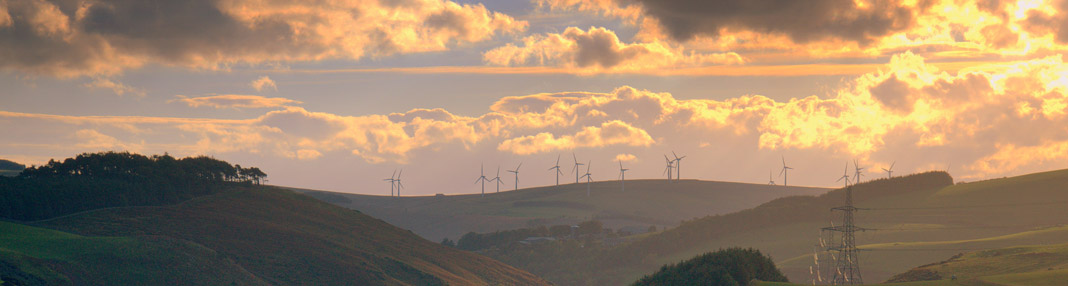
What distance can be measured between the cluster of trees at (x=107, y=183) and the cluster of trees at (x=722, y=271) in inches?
3217

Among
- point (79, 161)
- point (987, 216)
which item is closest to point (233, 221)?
point (79, 161)

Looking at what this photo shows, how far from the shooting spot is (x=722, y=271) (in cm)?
8481

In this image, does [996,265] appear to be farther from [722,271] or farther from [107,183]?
[107,183]

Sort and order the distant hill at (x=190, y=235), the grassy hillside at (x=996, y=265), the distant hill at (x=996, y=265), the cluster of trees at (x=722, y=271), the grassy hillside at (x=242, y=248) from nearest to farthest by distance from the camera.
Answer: the cluster of trees at (x=722, y=271) < the grassy hillside at (x=996, y=265) < the distant hill at (x=996, y=265) < the grassy hillside at (x=242, y=248) < the distant hill at (x=190, y=235)

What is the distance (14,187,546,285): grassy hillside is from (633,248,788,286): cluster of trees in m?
42.7

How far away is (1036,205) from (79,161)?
177450 mm

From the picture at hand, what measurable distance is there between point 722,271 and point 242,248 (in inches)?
2470

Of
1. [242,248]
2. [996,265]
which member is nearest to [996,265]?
[996,265]

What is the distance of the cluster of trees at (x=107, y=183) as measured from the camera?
4692 inches

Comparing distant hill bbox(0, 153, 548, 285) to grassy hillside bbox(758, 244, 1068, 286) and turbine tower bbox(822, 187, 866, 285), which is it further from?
grassy hillside bbox(758, 244, 1068, 286)

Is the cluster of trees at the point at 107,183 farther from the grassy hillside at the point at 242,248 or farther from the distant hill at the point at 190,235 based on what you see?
the grassy hillside at the point at 242,248

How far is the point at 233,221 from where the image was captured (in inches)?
4953

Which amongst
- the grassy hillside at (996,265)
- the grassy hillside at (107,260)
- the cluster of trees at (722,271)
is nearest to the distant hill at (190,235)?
the grassy hillside at (107,260)

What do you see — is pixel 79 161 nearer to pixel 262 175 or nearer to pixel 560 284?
pixel 262 175
